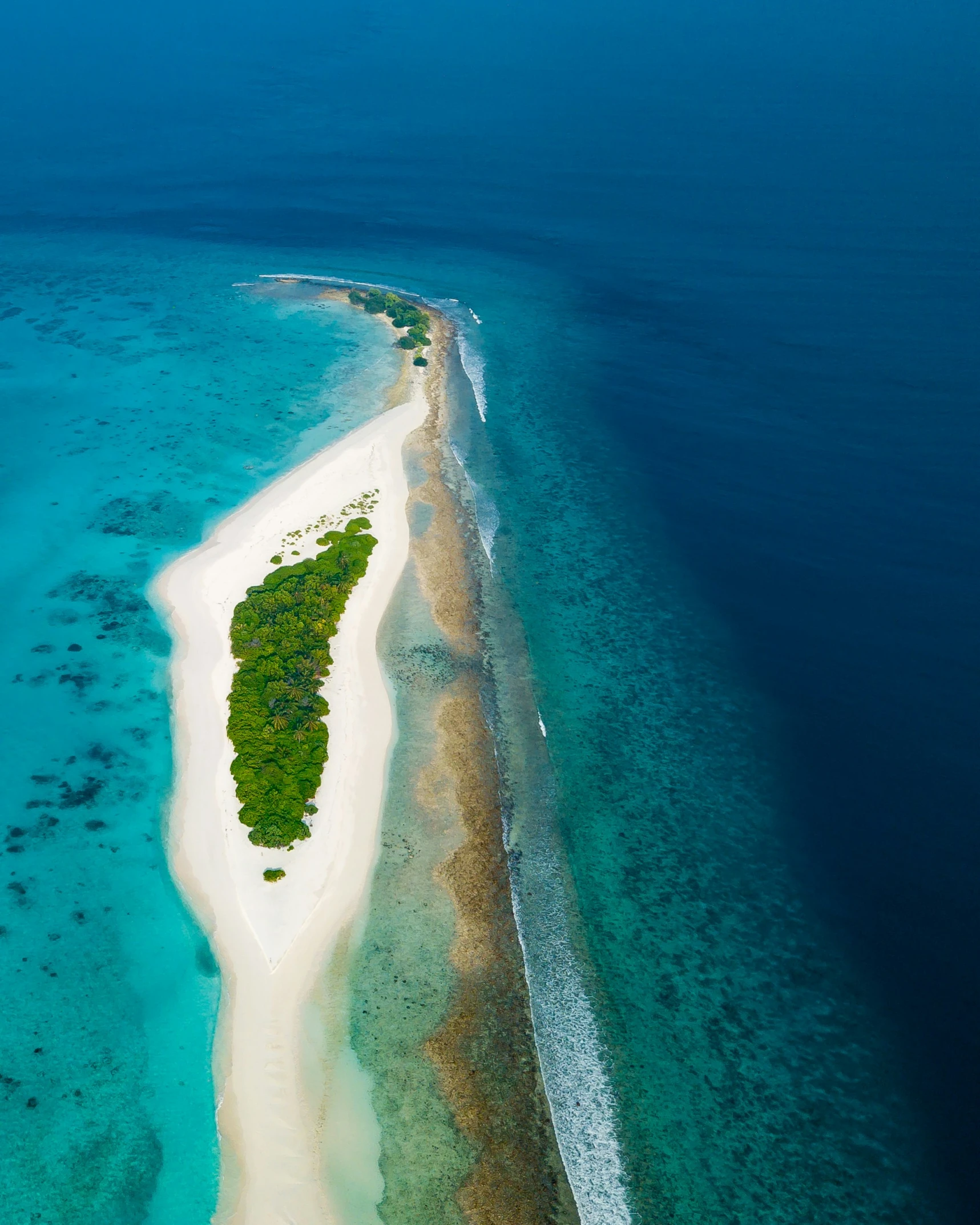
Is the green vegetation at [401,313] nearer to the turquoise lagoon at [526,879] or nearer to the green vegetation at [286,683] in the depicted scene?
the turquoise lagoon at [526,879]

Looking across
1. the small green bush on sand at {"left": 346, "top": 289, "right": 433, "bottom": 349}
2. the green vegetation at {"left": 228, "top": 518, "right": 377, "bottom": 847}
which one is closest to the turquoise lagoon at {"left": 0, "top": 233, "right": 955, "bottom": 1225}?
the green vegetation at {"left": 228, "top": 518, "right": 377, "bottom": 847}

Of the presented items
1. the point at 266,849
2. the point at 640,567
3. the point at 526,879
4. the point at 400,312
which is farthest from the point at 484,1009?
the point at 400,312

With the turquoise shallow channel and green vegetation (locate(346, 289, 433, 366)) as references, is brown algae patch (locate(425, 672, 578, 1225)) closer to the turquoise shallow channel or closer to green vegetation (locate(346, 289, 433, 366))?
the turquoise shallow channel

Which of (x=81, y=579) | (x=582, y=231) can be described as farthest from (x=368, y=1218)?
(x=582, y=231)

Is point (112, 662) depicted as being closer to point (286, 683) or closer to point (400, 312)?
point (286, 683)

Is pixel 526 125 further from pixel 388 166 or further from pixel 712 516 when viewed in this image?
pixel 712 516

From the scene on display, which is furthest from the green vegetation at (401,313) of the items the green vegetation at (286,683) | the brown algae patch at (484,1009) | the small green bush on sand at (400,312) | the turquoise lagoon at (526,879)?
the brown algae patch at (484,1009)
